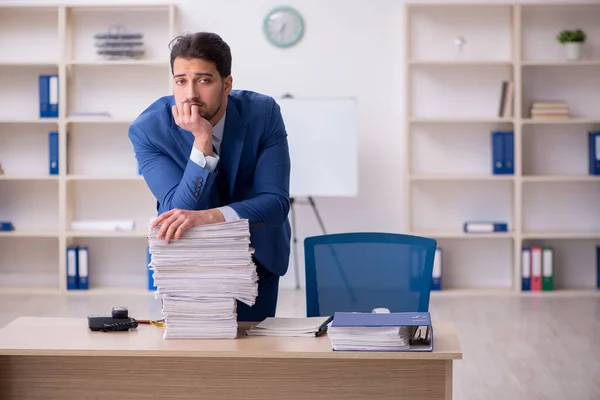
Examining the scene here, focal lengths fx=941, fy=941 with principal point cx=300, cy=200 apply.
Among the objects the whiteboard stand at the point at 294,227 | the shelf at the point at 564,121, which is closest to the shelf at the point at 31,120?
the whiteboard stand at the point at 294,227

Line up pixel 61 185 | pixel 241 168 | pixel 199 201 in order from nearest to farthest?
pixel 199 201 → pixel 241 168 → pixel 61 185

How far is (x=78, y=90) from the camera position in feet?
24.1

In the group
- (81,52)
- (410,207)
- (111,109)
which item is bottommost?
(410,207)

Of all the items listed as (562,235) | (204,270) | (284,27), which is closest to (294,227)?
(284,27)

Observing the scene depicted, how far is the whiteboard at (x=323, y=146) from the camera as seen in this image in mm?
6789

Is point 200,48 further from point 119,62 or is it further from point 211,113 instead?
point 119,62

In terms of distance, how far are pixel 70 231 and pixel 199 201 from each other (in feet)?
15.9

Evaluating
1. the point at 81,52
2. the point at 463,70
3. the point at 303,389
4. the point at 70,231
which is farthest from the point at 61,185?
the point at 303,389

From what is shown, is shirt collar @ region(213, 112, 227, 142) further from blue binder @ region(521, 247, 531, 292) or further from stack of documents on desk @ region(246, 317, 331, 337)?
blue binder @ region(521, 247, 531, 292)

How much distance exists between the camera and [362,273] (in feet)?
10.2

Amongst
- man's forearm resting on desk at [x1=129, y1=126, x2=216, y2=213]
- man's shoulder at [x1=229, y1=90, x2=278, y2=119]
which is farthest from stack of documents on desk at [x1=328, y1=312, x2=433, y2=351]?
man's shoulder at [x1=229, y1=90, x2=278, y2=119]

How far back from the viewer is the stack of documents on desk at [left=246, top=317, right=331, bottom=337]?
2.45m

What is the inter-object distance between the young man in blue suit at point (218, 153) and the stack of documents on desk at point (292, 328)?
0.29 metres

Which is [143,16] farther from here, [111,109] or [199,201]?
[199,201]
